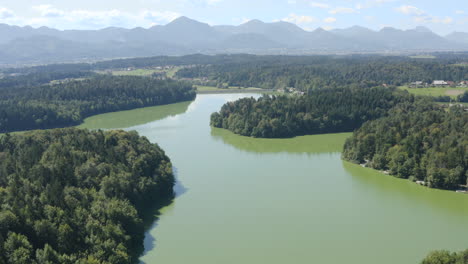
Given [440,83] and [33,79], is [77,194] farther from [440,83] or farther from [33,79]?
[33,79]

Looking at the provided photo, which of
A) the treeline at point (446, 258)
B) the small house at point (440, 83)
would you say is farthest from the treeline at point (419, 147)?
the small house at point (440, 83)

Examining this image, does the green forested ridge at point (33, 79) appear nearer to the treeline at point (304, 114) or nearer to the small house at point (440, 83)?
the treeline at point (304, 114)

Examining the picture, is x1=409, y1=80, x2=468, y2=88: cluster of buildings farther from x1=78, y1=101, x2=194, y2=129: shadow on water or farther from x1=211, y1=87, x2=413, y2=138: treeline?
x1=78, y1=101, x2=194, y2=129: shadow on water

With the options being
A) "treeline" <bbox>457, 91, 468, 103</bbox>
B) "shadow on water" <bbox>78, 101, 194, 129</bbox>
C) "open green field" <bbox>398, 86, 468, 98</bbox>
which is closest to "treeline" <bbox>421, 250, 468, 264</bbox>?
"shadow on water" <bbox>78, 101, 194, 129</bbox>

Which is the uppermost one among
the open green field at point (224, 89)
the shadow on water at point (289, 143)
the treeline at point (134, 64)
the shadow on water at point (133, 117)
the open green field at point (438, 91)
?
the treeline at point (134, 64)

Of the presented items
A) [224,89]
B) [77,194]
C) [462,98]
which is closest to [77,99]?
[224,89]

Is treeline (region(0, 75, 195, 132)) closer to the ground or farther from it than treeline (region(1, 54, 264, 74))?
closer to the ground

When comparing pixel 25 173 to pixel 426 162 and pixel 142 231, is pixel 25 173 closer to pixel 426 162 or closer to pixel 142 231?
pixel 142 231
